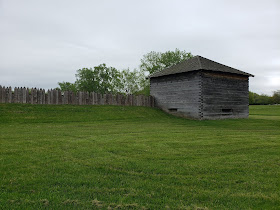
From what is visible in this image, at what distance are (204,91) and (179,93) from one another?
3029 mm

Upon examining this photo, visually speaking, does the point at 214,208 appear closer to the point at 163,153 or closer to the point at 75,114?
the point at 163,153

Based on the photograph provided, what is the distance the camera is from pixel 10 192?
411 centimetres

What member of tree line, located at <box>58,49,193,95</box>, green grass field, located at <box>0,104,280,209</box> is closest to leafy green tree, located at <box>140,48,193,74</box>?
tree line, located at <box>58,49,193,95</box>

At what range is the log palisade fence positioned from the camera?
20.8 meters

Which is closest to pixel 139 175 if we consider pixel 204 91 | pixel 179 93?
pixel 204 91

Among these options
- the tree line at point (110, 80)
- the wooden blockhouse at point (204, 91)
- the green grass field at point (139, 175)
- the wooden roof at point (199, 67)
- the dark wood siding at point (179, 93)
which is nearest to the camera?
the green grass field at point (139, 175)

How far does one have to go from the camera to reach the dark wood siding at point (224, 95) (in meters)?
23.5

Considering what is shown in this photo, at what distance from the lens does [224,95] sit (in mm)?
24766

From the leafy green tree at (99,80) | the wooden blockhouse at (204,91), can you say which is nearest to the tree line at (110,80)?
the leafy green tree at (99,80)

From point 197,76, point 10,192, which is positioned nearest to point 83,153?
point 10,192

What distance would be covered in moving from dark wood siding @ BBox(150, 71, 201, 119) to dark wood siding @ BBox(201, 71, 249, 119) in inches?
27.0

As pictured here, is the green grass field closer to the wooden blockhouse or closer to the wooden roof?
the wooden blockhouse

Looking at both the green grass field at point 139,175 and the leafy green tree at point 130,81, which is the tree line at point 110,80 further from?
the green grass field at point 139,175

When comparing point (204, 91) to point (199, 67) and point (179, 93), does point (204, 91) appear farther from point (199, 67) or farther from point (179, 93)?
point (179, 93)
